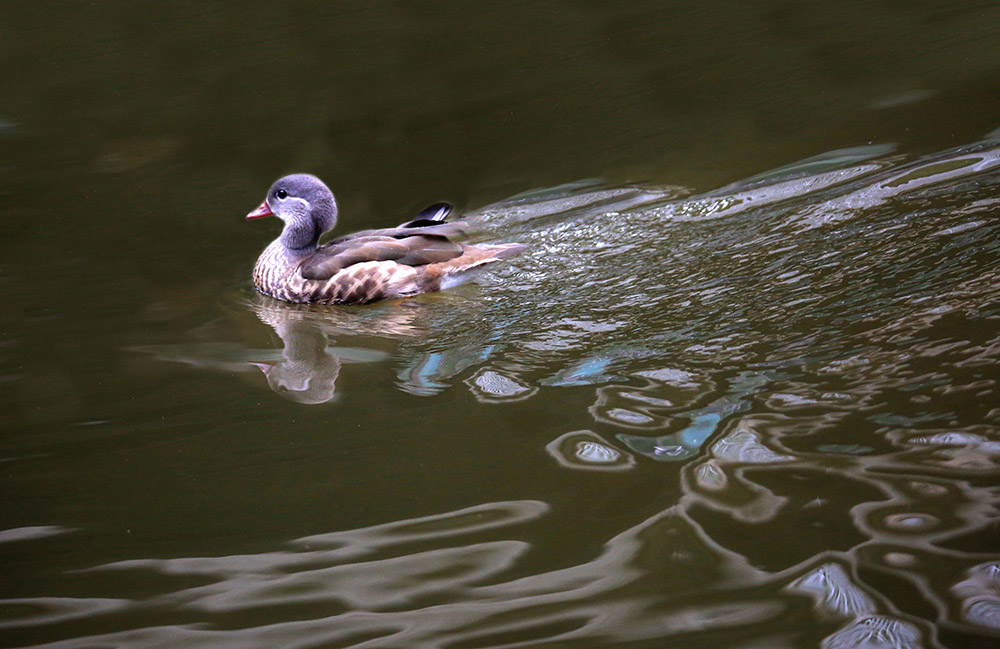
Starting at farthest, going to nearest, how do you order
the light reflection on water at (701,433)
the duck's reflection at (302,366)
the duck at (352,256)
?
the duck at (352,256), the duck's reflection at (302,366), the light reflection on water at (701,433)

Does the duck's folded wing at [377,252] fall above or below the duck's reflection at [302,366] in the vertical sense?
above

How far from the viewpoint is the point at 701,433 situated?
3.80 meters

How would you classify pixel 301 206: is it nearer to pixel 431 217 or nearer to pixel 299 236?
pixel 299 236

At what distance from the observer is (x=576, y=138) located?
321 inches

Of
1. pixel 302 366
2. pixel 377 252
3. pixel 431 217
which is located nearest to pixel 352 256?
pixel 377 252

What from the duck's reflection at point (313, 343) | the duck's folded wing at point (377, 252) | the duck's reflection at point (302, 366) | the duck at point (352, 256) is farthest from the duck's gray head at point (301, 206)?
the duck's reflection at point (302, 366)

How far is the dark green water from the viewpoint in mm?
3066

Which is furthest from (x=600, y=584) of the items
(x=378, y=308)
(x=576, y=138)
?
(x=576, y=138)

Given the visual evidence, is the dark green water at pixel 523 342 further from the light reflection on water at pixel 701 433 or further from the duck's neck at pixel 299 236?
the duck's neck at pixel 299 236

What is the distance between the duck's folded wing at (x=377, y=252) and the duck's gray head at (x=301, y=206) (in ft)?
0.68

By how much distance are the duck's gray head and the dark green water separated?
1.60ft

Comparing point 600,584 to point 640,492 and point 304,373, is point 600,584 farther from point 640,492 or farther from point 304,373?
point 304,373

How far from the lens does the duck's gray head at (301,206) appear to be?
6.29m

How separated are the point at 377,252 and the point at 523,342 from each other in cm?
149
